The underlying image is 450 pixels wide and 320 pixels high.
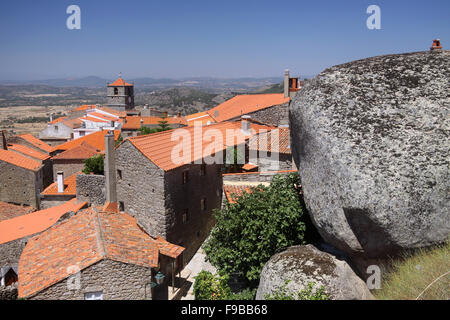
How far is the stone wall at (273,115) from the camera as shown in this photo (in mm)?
31720

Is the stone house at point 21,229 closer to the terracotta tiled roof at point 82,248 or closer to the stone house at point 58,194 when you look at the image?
the terracotta tiled roof at point 82,248

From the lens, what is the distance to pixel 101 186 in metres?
21.5

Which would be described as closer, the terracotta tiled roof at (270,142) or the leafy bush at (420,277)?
the leafy bush at (420,277)

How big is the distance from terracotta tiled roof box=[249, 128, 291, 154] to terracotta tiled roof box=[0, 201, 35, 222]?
20.0m

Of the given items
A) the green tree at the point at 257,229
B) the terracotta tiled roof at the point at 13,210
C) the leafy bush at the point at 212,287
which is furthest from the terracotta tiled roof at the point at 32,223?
the green tree at the point at 257,229

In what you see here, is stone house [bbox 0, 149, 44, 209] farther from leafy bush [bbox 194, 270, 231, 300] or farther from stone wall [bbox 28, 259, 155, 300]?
leafy bush [bbox 194, 270, 231, 300]

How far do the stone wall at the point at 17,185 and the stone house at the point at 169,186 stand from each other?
53.6 feet

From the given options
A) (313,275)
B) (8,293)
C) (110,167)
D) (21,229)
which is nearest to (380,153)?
(313,275)

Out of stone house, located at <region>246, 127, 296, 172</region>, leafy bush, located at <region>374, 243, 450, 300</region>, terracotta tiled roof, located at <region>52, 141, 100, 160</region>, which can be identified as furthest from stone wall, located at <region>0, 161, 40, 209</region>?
leafy bush, located at <region>374, 243, 450, 300</region>

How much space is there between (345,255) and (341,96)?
4.21 metres

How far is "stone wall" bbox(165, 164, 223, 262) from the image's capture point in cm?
1662
